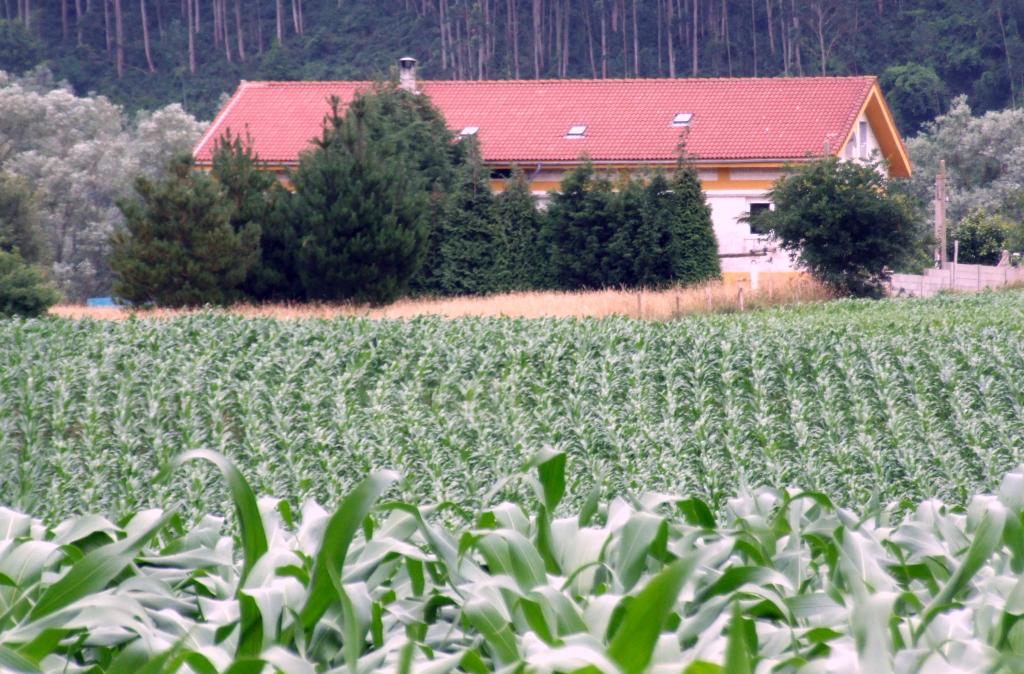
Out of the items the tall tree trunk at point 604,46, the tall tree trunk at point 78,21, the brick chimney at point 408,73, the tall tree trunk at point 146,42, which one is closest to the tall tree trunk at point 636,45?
the tall tree trunk at point 604,46

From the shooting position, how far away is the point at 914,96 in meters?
61.8

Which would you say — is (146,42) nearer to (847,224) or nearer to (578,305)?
(847,224)

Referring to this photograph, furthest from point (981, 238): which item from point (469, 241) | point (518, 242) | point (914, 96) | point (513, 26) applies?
point (513, 26)

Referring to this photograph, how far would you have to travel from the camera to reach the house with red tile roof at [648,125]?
32.7m

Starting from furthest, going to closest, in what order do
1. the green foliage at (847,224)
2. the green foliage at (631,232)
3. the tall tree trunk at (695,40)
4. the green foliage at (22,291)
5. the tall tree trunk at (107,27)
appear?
the tall tree trunk at (695,40) < the tall tree trunk at (107,27) < the green foliage at (631,232) < the green foliage at (847,224) < the green foliage at (22,291)

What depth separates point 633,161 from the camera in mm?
33875

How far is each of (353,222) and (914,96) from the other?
46993mm

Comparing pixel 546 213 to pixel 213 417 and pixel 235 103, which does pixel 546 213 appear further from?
pixel 213 417

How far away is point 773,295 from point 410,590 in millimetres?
21760

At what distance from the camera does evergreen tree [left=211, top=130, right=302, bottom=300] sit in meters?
23.0

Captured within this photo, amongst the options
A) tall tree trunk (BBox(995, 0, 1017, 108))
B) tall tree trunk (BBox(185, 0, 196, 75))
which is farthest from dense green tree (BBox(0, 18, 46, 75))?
tall tree trunk (BBox(995, 0, 1017, 108))

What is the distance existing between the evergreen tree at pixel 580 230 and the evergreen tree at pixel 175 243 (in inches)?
346

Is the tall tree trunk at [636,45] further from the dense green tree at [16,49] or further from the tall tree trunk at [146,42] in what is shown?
the dense green tree at [16,49]

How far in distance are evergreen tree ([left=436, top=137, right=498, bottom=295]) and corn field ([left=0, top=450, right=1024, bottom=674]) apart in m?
25.7
